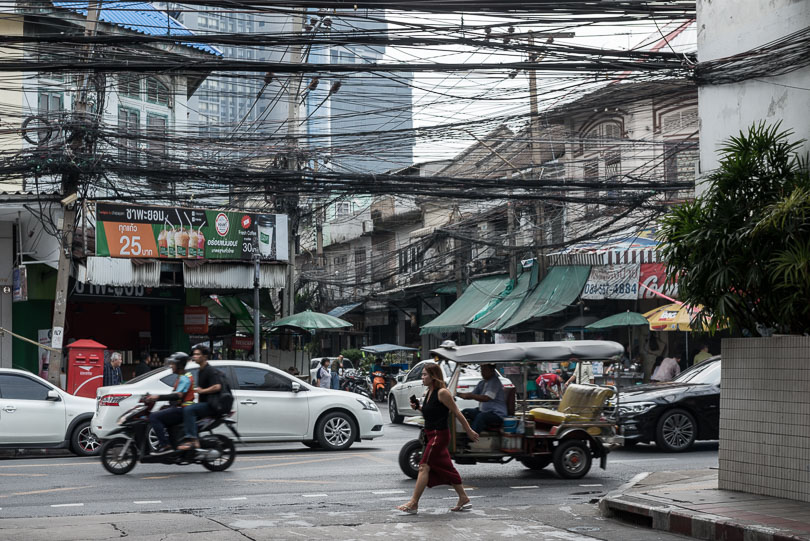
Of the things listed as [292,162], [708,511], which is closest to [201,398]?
[708,511]

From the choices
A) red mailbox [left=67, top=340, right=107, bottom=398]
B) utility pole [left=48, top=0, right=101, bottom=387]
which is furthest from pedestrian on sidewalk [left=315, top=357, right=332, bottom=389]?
utility pole [left=48, top=0, right=101, bottom=387]

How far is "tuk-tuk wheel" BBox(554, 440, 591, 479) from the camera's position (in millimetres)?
12617

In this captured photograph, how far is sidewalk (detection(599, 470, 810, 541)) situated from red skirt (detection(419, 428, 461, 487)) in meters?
1.67

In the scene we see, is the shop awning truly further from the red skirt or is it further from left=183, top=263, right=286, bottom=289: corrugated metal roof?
the red skirt

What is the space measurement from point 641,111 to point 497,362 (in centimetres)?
1762

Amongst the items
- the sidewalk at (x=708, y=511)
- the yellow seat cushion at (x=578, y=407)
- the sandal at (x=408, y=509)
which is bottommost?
the sandal at (x=408, y=509)

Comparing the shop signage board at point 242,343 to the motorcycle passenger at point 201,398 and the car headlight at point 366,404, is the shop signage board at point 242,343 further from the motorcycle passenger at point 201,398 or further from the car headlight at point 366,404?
the motorcycle passenger at point 201,398

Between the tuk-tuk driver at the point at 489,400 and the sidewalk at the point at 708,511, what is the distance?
7.54ft

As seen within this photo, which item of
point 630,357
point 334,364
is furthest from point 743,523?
point 334,364

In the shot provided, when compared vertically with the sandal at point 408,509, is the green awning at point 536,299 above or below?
above

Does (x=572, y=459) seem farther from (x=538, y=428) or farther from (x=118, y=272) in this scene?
(x=118, y=272)

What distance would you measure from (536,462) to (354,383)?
20523 mm

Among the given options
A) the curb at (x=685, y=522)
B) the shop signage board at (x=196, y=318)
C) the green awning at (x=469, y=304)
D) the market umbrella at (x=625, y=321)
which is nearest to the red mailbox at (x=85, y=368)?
the shop signage board at (x=196, y=318)

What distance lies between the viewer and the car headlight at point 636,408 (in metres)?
15.5
